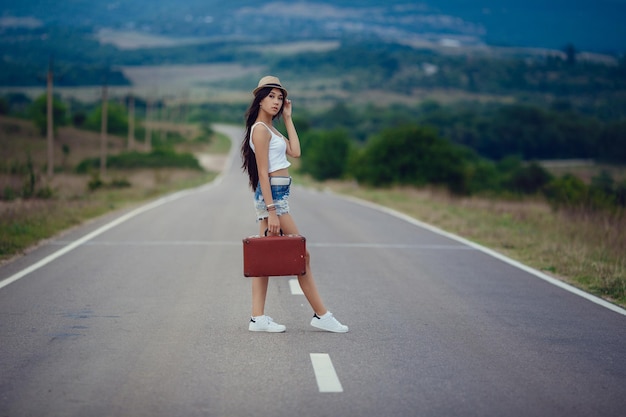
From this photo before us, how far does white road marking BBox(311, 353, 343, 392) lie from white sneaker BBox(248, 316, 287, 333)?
35.1 inches

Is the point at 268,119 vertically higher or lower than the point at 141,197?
higher

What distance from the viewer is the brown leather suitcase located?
25.5ft

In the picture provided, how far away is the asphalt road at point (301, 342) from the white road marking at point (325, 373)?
0.05ft

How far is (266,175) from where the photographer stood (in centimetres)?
771

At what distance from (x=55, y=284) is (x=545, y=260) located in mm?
7373

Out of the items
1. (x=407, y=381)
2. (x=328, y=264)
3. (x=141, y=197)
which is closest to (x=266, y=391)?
(x=407, y=381)

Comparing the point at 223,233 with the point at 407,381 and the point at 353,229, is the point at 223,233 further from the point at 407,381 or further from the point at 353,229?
the point at 407,381

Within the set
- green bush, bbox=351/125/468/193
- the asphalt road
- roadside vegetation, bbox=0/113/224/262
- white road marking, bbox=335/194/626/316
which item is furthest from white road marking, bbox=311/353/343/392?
green bush, bbox=351/125/468/193

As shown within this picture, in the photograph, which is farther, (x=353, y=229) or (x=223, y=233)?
(x=353, y=229)

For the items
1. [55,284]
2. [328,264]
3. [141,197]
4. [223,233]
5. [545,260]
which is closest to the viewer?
[55,284]

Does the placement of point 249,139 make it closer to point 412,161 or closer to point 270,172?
point 270,172

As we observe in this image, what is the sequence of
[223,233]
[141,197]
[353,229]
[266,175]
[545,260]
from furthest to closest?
[141,197] → [353,229] → [223,233] → [545,260] → [266,175]

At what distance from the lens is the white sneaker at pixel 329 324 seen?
8095 mm

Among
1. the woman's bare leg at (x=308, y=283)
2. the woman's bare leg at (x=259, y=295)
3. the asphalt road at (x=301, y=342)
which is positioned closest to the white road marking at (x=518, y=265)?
the asphalt road at (x=301, y=342)
